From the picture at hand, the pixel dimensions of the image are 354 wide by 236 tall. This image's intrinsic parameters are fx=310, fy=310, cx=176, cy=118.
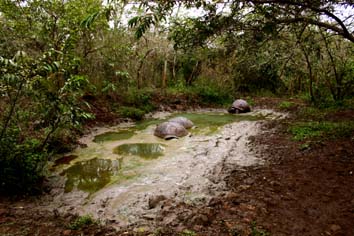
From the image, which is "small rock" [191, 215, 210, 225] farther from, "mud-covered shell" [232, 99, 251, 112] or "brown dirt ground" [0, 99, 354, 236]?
"mud-covered shell" [232, 99, 251, 112]

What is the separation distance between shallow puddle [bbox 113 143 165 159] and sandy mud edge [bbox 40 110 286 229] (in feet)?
1.27

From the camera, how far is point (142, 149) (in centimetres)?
655

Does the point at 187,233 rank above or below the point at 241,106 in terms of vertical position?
below

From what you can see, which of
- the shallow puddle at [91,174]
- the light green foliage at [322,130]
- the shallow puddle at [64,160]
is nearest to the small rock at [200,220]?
the shallow puddle at [91,174]

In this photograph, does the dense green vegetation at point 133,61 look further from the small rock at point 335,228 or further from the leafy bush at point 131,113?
the small rock at point 335,228

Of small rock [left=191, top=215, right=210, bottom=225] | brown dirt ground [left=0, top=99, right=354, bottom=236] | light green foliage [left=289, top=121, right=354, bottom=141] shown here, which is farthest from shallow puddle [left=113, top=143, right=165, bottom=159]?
light green foliage [left=289, top=121, right=354, bottom=141]

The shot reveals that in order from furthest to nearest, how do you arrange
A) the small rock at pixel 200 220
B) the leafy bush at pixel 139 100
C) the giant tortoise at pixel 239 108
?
the giant tortoise at pixel 239 108 < the leafy bush at pixel 139 100 < the small rock at pixel 200 220

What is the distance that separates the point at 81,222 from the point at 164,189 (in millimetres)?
1362

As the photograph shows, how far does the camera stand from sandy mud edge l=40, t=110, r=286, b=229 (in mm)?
3695

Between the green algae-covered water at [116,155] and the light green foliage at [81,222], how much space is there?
1063 millimetres

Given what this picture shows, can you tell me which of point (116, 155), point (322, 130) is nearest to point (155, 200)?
point (116, 155)

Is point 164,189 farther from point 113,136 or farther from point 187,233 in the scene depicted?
point 113,136

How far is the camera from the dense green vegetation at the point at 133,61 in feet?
12.9

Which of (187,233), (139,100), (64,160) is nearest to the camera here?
(187,233)
